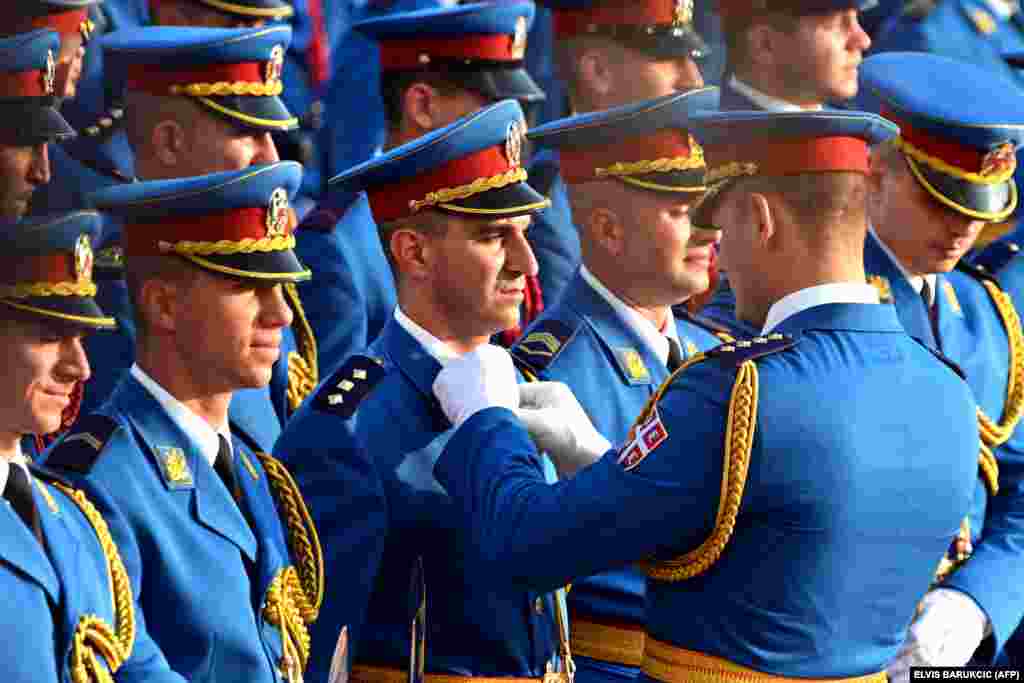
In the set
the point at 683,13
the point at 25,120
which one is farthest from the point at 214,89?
the point at 683,13

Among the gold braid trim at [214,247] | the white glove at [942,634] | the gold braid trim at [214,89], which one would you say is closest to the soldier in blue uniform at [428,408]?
the gold braid trim at [214,247]

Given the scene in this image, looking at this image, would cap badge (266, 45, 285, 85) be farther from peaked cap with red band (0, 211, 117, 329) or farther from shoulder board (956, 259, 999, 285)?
shoulder board (956, 259, 999, 285)

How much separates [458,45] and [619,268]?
1670 mm

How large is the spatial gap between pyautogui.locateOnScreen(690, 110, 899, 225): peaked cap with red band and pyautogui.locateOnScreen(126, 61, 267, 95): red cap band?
2.62 m

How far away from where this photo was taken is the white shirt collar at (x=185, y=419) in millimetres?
6277

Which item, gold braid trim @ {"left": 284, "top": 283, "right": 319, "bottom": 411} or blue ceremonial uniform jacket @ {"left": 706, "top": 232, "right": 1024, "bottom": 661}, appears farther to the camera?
gold braid trim @ {"left": 284, "top": 283, "right": 319, "bottom": 411}

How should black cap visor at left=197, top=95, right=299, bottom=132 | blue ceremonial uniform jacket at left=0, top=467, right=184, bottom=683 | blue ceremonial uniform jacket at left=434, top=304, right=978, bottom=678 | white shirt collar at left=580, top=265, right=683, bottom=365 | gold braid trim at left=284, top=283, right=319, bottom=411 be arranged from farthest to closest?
gold braid trim at left=284, top=283, right=319, bottom=411, black cap visor at left=197, top=95, right=299, bottom=132, white shirt collar at left=580, top=265, right=683, bottom=365, blue ceremonial uniform jacket at left=434, top=304, right=978, bottom=678, blue ceremonial uniform jacket at left=0, top=467, right=184, bottom=683

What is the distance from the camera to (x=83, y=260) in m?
5.91

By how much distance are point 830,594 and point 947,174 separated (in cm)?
258

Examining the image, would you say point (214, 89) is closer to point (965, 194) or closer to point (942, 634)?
point (965, 194)

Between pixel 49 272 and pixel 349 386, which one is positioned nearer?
pixel 49 272

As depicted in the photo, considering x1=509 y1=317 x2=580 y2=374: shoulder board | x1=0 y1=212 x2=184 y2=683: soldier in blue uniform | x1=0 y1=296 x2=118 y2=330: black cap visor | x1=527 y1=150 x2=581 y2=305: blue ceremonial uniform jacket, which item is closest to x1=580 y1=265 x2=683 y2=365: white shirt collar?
x1=509 y1=317 x2=580 y2=374: shoulder board

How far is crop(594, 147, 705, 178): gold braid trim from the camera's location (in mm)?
7590

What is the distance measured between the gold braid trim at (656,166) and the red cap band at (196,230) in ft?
5.17
